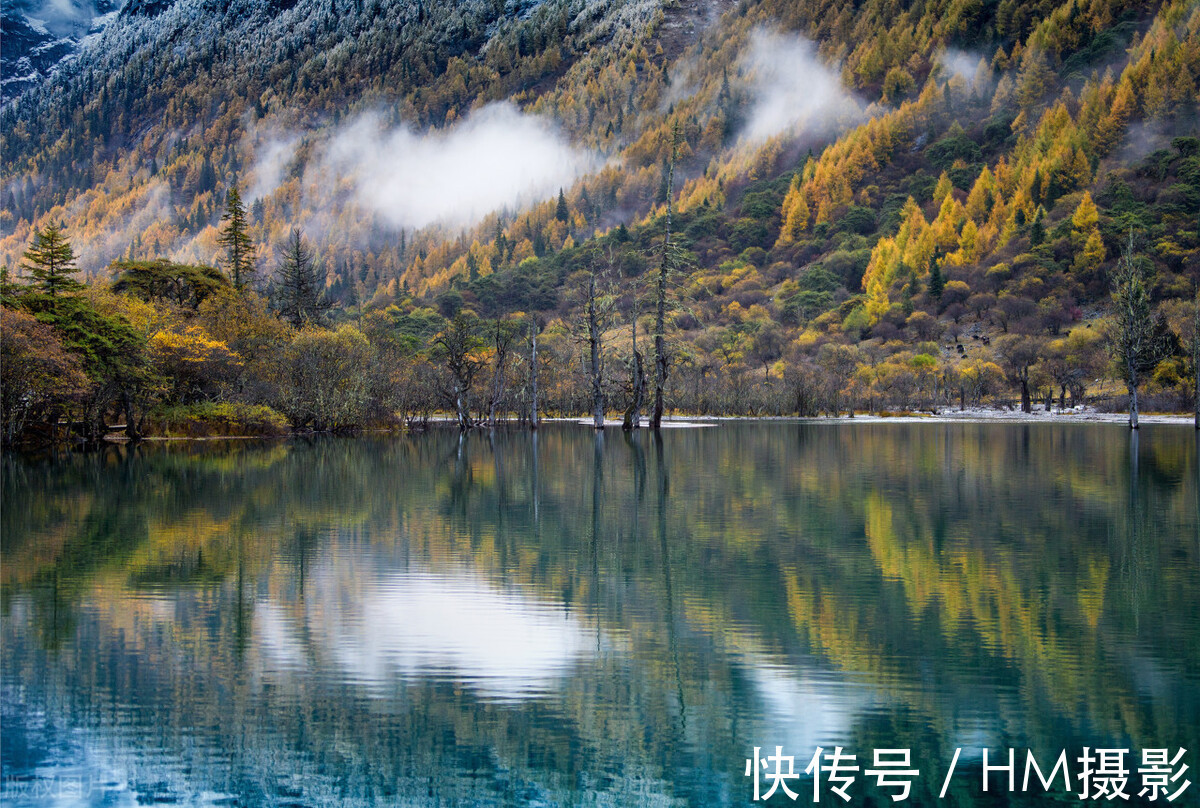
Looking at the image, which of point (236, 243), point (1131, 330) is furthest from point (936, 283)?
point (236, 243)

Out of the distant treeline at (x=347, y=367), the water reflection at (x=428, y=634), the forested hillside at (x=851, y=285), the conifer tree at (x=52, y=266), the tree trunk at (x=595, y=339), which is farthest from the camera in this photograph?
the forested hillside at (x=851, y=285)

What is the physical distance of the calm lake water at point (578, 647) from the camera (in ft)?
16.0

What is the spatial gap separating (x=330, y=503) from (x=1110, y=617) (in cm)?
1097

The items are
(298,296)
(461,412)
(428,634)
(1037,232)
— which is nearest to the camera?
(428,634)

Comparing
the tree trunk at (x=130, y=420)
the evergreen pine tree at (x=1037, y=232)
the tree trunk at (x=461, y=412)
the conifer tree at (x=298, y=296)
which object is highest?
the evergreen pine tree at (x=1037, y=232)

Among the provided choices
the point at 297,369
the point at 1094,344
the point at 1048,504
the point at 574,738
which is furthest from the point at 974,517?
the point at 1094,344

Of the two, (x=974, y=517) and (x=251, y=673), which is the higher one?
(x=974, y=517)

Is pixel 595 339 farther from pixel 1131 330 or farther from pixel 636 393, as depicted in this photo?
pixel 1131 330

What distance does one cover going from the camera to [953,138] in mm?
167125

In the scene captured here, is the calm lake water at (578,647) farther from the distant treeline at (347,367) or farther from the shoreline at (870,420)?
the shoreline at (870,420)

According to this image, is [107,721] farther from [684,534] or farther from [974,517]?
[974,517]

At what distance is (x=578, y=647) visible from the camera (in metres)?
6.66

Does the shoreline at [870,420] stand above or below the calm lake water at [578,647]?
above

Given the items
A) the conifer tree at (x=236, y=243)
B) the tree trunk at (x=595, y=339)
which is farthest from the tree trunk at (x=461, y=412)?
the conifer tree at (x=236, y=243)
